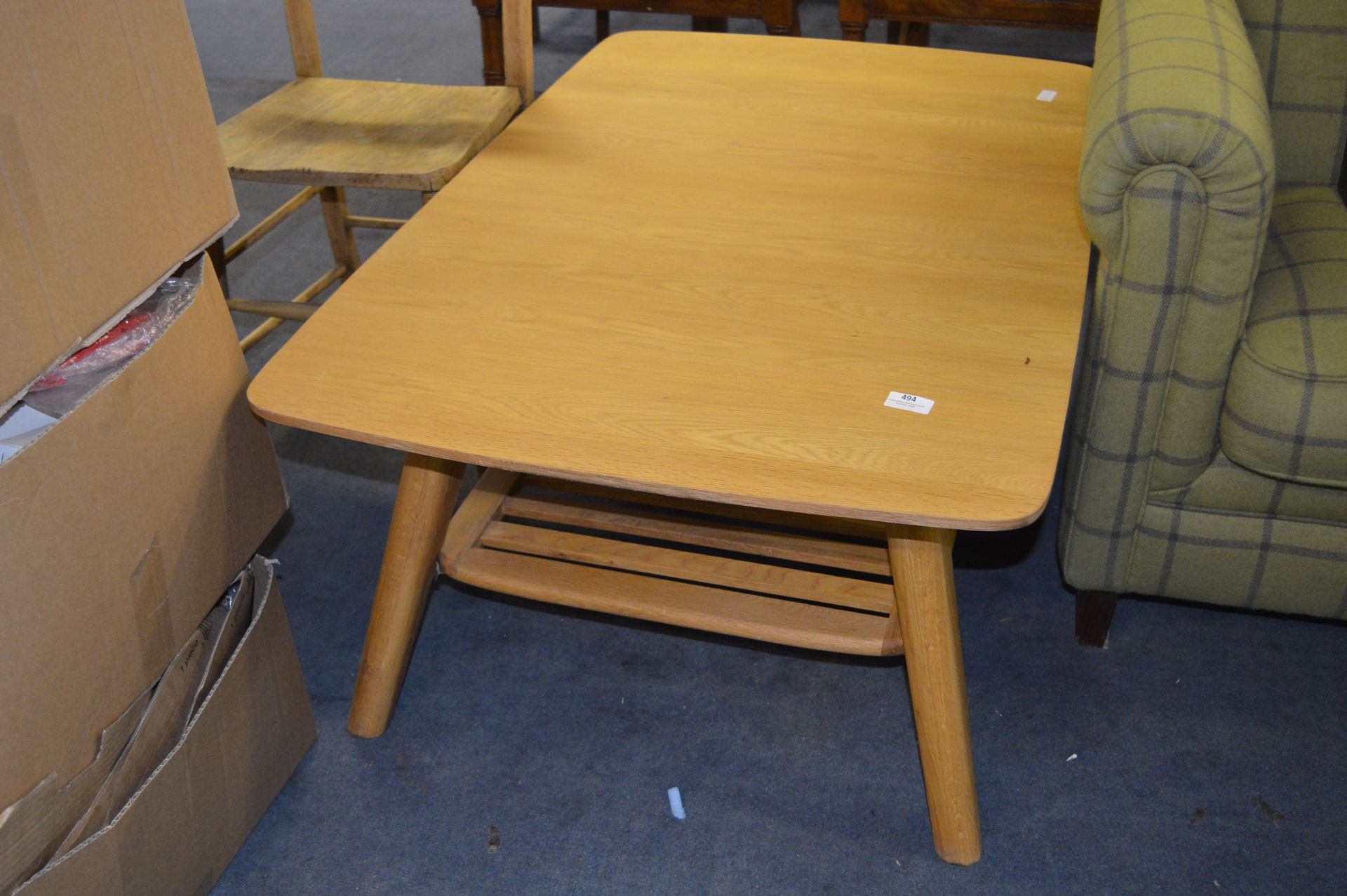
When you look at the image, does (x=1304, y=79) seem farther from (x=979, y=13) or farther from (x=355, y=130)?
(x=355, y=130)

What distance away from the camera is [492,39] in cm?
286

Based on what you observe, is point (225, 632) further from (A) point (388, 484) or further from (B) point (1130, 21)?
(B) point (1130, 21)

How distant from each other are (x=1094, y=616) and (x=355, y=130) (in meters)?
1.31

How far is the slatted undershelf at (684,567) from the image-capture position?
1.32m

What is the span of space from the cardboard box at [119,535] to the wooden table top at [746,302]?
77 millimetres

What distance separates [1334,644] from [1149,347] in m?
0.59

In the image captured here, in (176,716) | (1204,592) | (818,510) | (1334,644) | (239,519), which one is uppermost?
(818,510)

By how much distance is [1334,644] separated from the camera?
1.56 metres

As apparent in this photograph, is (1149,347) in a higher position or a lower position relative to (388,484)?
higher

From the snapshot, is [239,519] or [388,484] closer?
[239,519]

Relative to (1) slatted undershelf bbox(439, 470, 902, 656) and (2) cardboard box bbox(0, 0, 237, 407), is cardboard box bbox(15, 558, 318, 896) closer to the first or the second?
(1) slatted undershelf bbox(439, 470, 902, 656)

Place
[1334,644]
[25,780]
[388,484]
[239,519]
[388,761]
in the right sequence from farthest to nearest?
[388,484] < [1334,644] < [388,761] < [239,519] < [25,780]

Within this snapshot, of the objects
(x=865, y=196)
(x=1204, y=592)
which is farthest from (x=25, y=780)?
(x=1204, y=592)

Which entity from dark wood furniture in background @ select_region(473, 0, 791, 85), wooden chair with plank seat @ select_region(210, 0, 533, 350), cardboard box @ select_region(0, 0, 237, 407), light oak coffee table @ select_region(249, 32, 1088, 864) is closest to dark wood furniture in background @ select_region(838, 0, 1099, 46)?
dark wood furniture in background @ select_region(473, 0, 791, 85)
